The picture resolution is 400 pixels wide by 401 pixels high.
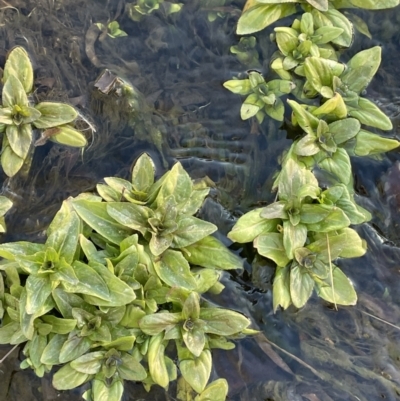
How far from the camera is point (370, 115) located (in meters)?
2.53

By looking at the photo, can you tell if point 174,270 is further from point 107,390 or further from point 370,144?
point 370,144

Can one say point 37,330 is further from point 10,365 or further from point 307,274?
point 307,274

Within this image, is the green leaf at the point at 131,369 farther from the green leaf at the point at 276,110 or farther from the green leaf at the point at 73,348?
the green leaf at the point at 276,110

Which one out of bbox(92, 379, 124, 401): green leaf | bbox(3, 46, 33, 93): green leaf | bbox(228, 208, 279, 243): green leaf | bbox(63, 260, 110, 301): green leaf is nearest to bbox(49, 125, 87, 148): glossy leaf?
bbox(3, 46, 33, 93): green leaf

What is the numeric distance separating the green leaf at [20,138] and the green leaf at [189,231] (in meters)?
0.92

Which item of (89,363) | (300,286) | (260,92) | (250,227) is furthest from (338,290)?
(89,363)

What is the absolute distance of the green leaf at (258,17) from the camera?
8.75 ft

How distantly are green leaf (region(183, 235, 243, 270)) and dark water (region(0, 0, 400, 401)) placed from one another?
0.49 ft

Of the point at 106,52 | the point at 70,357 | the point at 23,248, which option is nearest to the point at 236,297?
the point at 70,357

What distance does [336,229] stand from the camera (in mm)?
2332

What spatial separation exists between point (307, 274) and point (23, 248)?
52.8 inches

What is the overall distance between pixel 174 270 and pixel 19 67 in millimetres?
1371

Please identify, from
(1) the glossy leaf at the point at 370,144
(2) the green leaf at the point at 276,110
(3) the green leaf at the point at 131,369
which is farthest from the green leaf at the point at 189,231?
(1) the glossy leaf at the point at 370,144

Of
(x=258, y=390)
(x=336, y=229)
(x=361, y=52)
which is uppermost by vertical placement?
(x=361, y=52)
